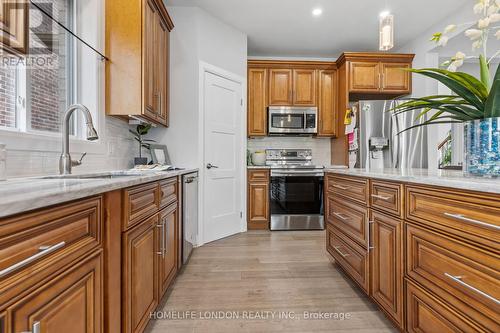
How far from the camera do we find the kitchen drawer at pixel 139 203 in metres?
1.16

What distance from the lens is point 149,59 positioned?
7.73 feet

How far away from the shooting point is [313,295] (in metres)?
1.99

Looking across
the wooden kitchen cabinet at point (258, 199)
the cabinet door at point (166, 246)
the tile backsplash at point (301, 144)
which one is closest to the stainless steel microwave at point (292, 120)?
the tile backsplash at point (301, 144)

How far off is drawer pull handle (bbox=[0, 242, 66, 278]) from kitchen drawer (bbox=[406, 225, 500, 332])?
4.21ft

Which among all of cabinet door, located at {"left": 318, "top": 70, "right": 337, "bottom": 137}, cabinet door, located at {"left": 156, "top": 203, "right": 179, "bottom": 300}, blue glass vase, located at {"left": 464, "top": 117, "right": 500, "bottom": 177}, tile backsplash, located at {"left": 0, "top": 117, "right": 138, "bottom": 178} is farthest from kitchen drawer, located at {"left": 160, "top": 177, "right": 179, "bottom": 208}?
cabinet door, located at {"left": 318, "top": 70, "right": 337, "bottom": 137}

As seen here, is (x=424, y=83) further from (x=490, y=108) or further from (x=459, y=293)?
(x=459, y=293)

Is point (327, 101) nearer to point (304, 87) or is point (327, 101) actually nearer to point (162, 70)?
point (304, 87)

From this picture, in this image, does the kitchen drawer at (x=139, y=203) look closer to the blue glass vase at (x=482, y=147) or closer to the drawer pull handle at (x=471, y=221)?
the drawer pull handle at (x=471, y=221)

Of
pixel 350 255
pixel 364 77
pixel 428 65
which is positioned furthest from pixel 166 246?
pixel 428 65

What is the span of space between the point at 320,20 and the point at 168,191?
3.02 meters

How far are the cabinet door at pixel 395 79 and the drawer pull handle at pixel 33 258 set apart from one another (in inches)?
175

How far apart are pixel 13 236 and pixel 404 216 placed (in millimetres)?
1486

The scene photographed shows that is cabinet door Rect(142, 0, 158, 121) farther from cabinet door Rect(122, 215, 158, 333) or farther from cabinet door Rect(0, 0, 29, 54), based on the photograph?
cabinet door Rect(0, 0, 29, 54)

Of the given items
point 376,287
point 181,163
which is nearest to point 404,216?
point 376,287
